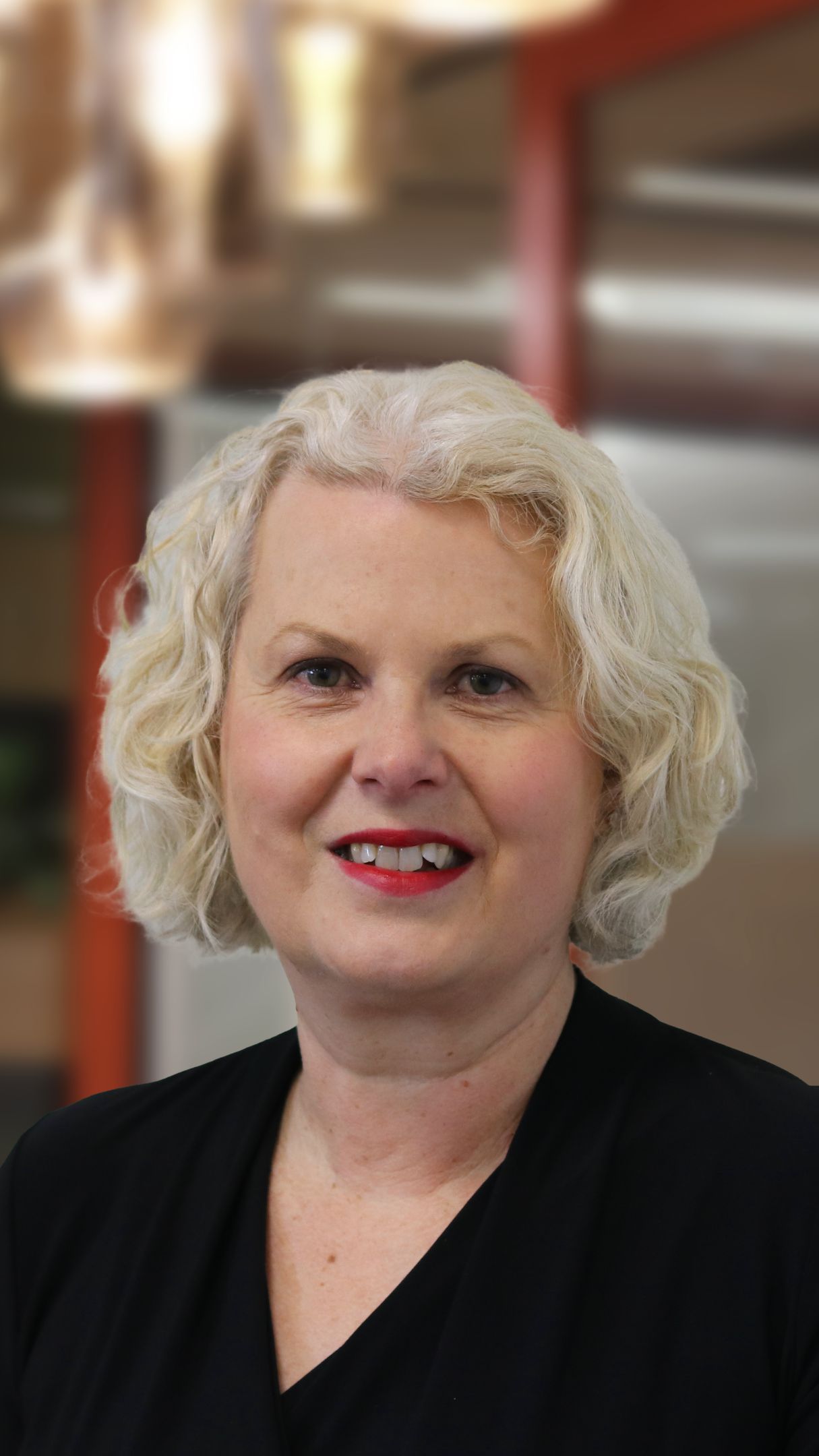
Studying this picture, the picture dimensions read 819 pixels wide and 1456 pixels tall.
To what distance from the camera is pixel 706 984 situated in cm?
288

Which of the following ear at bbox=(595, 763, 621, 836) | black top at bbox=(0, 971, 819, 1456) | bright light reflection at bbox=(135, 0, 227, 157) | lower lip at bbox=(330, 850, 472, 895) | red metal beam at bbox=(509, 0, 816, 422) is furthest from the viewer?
bright light reflection at bbox=(135, 0, 227, 157)

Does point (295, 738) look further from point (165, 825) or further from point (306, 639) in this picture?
point (165, 825)

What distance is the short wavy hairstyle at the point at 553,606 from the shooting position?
1.32 metres

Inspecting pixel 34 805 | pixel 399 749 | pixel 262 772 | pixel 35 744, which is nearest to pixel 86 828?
pixel 34 805

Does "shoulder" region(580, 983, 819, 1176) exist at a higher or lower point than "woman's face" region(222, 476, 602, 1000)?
lower

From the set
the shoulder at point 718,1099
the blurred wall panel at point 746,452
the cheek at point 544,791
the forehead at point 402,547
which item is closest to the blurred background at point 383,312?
the blurred wall panel at point 746,452

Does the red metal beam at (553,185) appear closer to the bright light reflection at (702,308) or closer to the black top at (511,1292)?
the bright light reflection at (702,308)

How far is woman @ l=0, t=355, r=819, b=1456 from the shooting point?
122 cm

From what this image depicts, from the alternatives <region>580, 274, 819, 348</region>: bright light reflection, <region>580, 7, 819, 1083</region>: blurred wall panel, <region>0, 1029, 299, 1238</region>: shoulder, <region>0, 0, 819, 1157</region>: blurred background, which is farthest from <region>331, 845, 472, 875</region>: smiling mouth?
<region>580, 274, 819, 348</region>: bright light reflection

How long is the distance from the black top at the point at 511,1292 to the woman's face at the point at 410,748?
0.54ft

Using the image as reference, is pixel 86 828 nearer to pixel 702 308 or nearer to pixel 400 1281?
pixel 702 308

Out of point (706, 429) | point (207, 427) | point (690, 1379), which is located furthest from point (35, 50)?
point (690, 1379)

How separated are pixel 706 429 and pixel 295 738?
5.83 feet

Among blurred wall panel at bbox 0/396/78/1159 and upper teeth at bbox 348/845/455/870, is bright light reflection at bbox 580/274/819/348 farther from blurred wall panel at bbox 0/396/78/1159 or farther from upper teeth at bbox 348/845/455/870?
upper teeth at bbox 348/845/455/870
